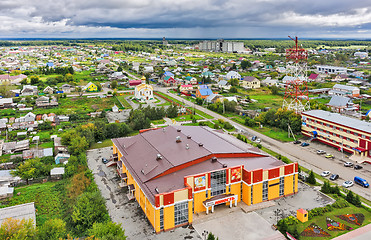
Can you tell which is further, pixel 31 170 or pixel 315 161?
pixel 315 161

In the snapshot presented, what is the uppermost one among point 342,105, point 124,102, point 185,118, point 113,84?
point 113,84

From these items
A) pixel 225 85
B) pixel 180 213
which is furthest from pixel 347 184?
pixel 225 85

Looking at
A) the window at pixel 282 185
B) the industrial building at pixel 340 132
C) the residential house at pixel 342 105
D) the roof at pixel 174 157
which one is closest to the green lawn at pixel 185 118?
the roof at pixel 174 157

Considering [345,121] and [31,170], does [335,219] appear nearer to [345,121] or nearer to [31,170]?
[345,121]

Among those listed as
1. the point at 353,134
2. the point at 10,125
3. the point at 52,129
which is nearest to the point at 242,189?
the point at 353,134

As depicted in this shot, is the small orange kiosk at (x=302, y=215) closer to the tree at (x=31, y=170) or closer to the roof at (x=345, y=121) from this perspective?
the roof at (x=345, y=121)

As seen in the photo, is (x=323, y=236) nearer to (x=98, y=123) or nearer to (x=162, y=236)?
(x=162, y=236)

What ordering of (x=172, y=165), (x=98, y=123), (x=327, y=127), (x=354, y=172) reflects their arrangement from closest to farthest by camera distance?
1. (x=172, y=165)
2. (x=354, y=172)
3. (x=327, y=127)
4. (x=98, y=123)
